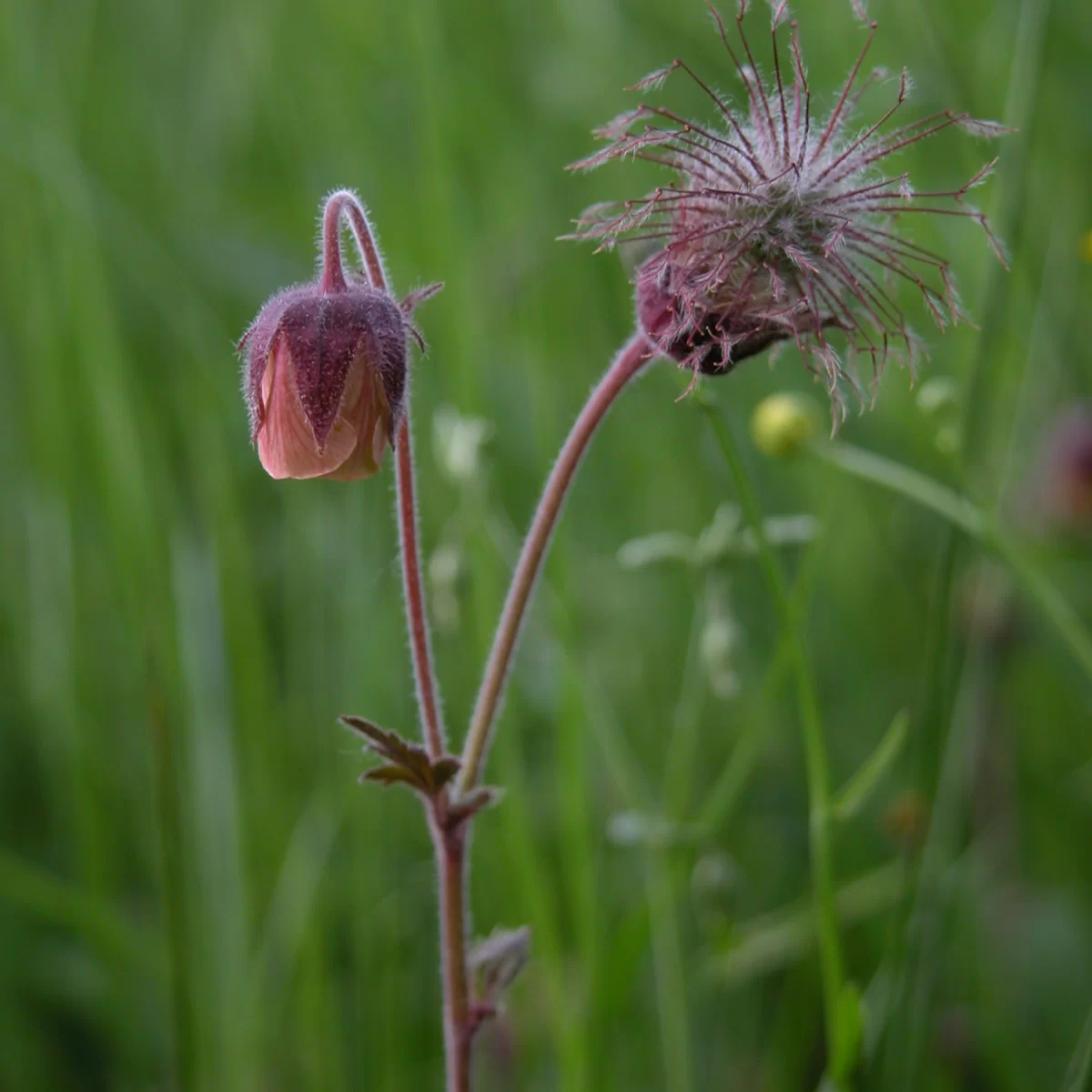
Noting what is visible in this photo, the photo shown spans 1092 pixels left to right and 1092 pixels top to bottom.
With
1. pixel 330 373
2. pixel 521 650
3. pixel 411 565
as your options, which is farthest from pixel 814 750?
pixel 521 650

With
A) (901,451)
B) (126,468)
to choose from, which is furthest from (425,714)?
(901,451)

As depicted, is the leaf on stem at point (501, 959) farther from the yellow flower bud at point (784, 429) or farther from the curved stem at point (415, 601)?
the yellow flower bud at point (784, 429)

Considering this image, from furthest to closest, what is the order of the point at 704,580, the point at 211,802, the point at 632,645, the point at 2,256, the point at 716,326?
the point at 2,256 → the point at 632,645 → the point at 211,802 → the point at 704,580 → the point at 716,326

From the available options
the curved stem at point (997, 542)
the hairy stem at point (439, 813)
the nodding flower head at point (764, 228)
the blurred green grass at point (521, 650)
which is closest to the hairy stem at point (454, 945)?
the hairy stem at point (439, 813)

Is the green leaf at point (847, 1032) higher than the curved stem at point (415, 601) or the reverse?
the reverse

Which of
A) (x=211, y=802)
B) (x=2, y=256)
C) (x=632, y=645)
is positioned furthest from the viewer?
(x=2, y=256)

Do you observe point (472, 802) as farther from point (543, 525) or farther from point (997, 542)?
point (997, 542)

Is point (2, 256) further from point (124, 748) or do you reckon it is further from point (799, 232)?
point (799, 232)
